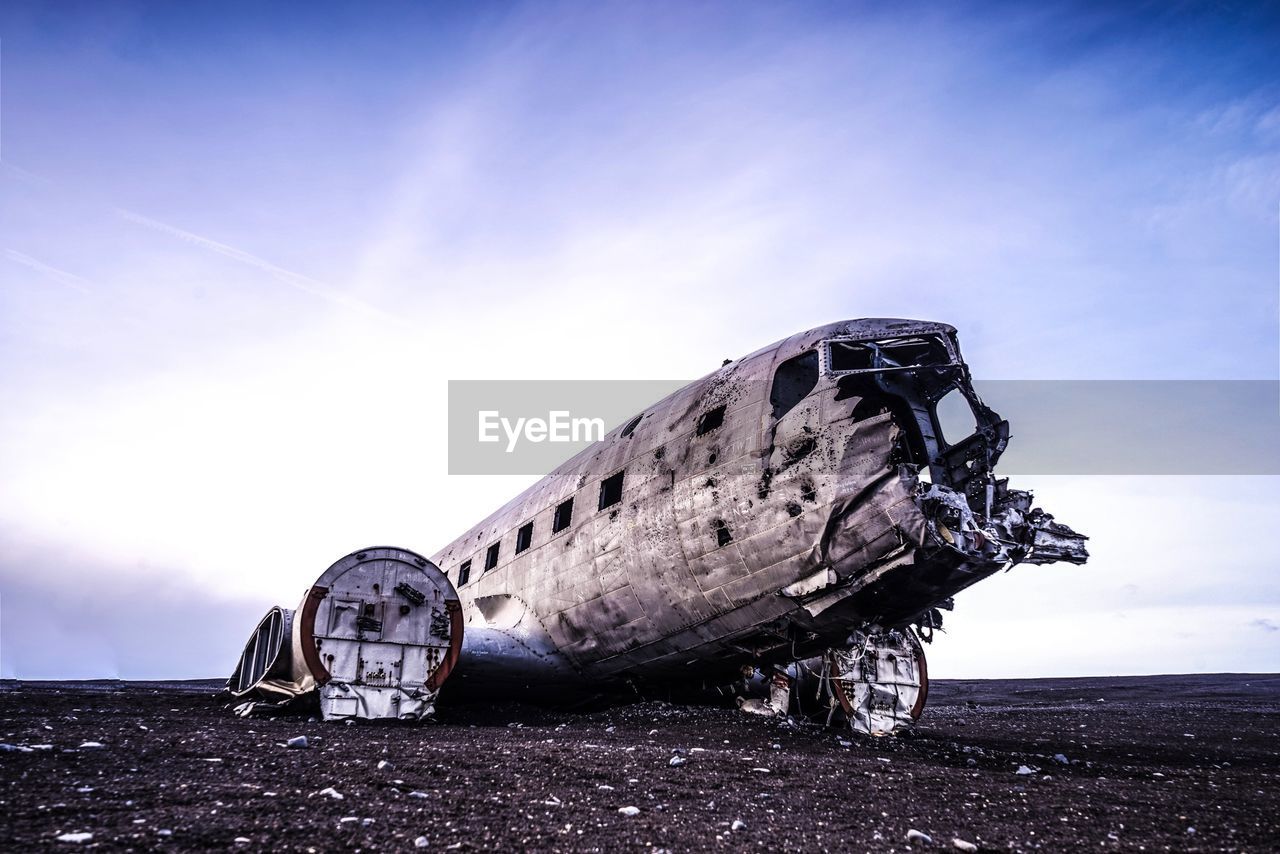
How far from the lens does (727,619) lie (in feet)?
38.1

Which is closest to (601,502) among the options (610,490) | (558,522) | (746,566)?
(610,490)

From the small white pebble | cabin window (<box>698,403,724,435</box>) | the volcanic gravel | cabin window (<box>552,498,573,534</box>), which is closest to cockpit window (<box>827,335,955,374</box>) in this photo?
cabin window (<box>698,403,724,435</box>)

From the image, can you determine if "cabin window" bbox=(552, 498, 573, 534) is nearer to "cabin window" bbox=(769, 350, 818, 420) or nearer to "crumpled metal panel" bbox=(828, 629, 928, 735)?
"cabin window" bbox=(769, 350, 818, 420)

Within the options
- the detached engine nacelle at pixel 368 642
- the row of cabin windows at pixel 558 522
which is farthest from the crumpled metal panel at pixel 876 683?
the detached engine nacelle at pixel 368 642

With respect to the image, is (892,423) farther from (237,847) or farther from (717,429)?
(237,847)

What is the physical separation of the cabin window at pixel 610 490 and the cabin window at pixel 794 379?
343cm

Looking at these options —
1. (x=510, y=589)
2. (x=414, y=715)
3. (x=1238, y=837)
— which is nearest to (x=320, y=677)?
(x=414, y=715)

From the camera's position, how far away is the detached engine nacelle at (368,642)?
11.8 metres

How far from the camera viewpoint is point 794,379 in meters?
12.0

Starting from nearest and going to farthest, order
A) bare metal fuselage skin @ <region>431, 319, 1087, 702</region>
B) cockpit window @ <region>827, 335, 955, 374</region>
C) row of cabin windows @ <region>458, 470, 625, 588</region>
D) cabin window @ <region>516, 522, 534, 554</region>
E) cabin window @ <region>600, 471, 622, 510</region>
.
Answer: bare metal fuselage skin @ <region>431, 319, 1087, 702</region>, cockpit window @ <region>827, 335, 955, 374</region>, cabin window @ <region>600, 471, 622, 510</region>, row of cabin windows @ <region>458, 470, 625, 588</region>, cabin window @ <region>516, 522, 534, 554</region>

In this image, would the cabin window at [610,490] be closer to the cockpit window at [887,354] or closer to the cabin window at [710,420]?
the cabin window at [710,420]

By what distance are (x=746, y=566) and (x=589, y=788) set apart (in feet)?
15.1

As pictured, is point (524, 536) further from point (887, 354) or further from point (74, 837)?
point (74, 837)

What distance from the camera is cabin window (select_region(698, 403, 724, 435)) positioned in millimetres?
12367
